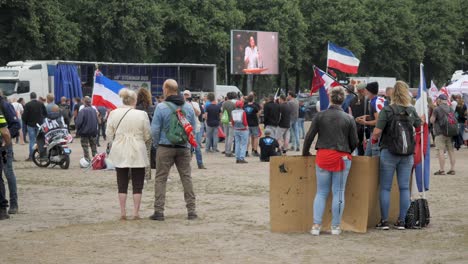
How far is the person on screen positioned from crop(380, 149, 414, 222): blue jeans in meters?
44.0

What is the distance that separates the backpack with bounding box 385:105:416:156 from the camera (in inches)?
454

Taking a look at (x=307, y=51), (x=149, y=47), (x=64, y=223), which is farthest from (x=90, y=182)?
(x=307, y=51)

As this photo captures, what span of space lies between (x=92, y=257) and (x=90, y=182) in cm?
885

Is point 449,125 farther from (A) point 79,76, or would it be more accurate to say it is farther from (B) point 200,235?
(A) point 79,76

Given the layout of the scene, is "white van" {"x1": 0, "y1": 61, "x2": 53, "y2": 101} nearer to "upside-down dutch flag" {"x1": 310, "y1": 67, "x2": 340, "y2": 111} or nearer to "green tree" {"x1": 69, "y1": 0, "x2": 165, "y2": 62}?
"green tree" {"x1": 69, "y1": 0, "x2": 165, "y2": 62}

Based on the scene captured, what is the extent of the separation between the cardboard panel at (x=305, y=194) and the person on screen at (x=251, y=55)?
44.2 meters

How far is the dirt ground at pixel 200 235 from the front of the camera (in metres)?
9.90

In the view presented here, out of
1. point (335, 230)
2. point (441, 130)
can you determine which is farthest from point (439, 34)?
point (335, 230)

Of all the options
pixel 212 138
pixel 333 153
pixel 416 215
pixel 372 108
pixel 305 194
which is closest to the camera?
pixel 333 153

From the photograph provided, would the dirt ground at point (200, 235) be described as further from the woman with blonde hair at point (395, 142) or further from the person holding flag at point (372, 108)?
the person holding flag at point (372, 108)

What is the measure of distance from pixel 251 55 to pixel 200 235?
4539cm

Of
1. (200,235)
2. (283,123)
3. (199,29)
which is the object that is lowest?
(200,235)

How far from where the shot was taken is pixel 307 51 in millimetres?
68562

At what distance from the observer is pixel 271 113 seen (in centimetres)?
2689
